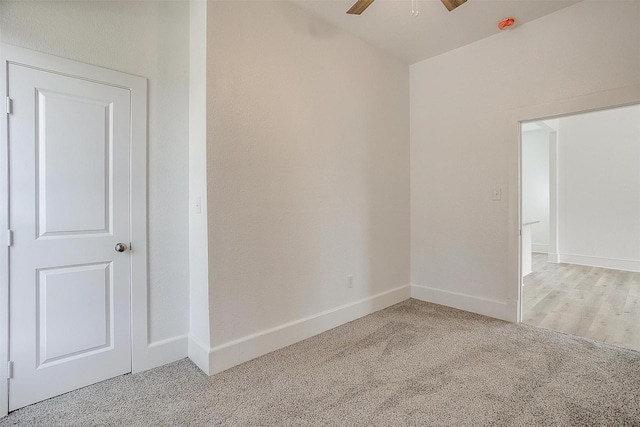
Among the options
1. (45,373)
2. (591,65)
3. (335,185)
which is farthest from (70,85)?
(591,65)

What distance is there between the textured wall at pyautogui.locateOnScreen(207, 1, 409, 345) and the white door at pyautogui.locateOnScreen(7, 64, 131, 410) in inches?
25.6

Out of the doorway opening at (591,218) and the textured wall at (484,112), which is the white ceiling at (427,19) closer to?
the textured wall at (484,112)

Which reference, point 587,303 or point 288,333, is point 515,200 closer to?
point 587,303

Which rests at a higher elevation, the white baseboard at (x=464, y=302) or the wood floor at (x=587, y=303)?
the white baseboard at (x=464, y=302)

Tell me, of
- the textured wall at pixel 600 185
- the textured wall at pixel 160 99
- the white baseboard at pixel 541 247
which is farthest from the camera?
the white baseboard at pixel 541 247

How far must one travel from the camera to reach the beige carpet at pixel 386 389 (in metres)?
1.66

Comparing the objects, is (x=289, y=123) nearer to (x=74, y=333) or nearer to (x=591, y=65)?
(x=74, y=333)

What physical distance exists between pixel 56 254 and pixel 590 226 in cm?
780

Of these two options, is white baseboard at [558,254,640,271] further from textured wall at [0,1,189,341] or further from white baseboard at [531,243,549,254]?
textured wall at [0,1,189,341]

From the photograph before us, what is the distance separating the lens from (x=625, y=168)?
524 centimetres

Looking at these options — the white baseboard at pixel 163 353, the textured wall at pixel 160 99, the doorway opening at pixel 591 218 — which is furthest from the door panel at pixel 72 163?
the doorway opening at pixel 591 218

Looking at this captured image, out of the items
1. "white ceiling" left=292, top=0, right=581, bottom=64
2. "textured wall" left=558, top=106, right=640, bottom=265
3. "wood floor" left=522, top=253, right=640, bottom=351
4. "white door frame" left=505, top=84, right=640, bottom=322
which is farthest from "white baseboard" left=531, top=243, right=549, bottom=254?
"white ceiling" left=292, top=0, right=581, bottom=64

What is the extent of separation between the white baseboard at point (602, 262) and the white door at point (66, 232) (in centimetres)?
735

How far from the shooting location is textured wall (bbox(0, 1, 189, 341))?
6.59 ft
